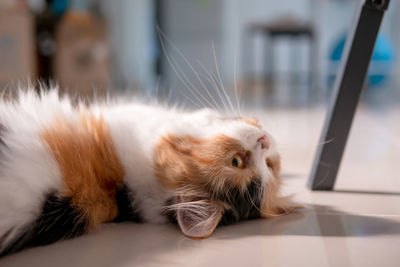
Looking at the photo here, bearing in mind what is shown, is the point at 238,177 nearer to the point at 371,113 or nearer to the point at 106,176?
the point at 106,176

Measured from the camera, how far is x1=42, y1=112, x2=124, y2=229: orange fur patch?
0.72m

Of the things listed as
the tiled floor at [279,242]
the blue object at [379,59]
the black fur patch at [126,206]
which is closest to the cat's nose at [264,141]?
the tiled floor at [279,242]

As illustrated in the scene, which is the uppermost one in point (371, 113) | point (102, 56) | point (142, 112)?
point (142, 112)

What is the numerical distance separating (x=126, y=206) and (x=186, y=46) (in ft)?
20.5

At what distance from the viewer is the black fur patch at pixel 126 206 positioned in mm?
792

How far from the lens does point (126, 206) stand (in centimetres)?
81

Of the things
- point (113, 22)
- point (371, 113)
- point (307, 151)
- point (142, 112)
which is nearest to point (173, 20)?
point (113, 22)

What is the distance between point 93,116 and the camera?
2.94 feet

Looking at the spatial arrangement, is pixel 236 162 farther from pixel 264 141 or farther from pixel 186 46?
pixel 186 46

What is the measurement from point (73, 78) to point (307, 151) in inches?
102

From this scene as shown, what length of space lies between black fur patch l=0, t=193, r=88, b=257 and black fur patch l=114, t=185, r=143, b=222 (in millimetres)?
87

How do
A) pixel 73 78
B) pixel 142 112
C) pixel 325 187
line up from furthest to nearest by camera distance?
pixel 73 78
pixel 325 187
pixel 142 112

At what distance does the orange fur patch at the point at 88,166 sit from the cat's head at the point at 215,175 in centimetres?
10

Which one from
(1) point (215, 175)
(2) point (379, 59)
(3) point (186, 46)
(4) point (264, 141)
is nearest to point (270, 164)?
(4) point (264, 141)
